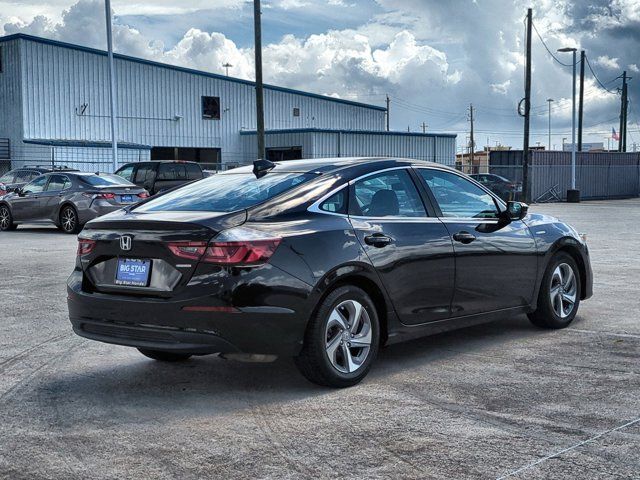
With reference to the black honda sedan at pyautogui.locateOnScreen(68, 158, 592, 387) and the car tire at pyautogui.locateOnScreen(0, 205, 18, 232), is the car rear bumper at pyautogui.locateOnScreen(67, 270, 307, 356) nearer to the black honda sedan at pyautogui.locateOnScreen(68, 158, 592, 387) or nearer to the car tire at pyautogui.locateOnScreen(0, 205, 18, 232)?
the black honda sedan at pyautogui.locateOnScreen(68, 158, 592, 387)

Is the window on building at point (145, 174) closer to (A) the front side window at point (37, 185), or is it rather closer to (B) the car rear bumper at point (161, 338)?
(A) the front side window at point (37, 185)

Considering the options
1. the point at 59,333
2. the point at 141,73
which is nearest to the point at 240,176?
the point at 59,333

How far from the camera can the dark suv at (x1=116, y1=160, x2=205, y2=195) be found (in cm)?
2641

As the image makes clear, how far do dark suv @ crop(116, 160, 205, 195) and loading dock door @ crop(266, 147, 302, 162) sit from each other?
Answer: 816 inches

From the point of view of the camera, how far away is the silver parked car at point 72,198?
20375mm

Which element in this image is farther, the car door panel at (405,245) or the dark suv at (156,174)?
the dark suv at (156,174)

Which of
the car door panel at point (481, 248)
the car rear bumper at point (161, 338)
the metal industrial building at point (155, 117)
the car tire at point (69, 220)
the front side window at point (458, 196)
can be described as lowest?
the car tire at point (69, 220)

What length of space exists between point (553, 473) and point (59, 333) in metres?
5.01

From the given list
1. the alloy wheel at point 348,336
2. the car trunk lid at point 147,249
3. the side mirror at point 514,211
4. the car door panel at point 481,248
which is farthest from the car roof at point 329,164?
the alloy wheel at point 348,336

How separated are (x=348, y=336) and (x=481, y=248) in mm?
1642

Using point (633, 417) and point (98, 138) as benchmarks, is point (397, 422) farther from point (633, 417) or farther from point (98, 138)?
point (98, 138)

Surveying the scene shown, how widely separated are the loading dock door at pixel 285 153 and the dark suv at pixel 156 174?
816 inches

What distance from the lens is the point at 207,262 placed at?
545 centimetres

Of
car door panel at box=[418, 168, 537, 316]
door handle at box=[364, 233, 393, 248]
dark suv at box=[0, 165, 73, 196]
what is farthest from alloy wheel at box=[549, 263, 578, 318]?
dark suv at box=[0, 165, 73, 196]
